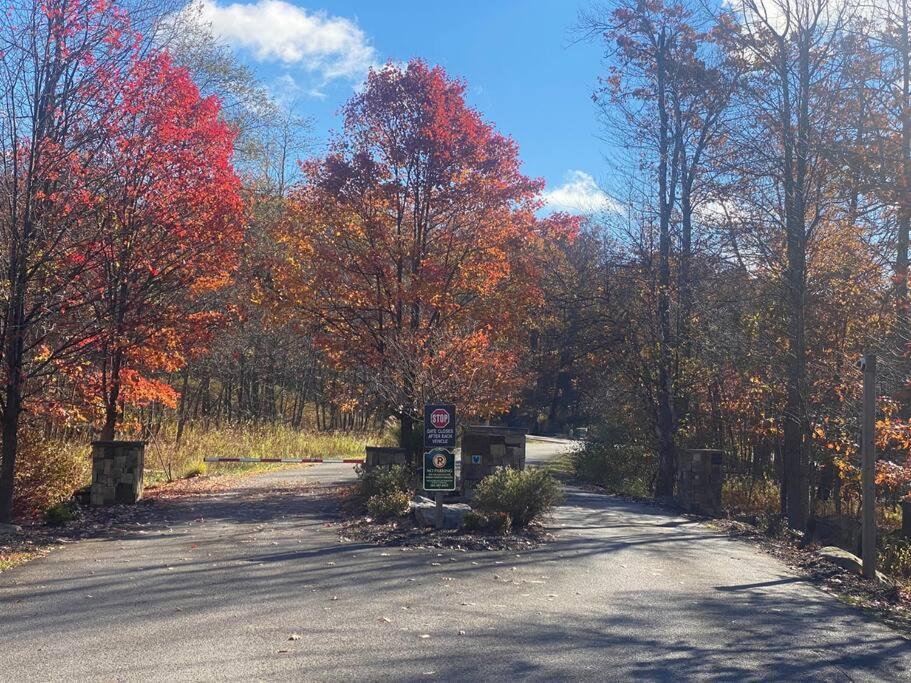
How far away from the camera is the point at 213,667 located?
5.41 meters

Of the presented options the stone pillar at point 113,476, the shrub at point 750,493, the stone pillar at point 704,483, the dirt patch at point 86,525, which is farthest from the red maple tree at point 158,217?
the shrub at point 750,493

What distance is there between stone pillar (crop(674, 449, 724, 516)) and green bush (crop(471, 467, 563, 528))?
181 inches

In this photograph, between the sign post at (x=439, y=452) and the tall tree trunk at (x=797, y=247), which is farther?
the tall tree trunk at (x=797, y=247)

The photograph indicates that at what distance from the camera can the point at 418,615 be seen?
682 centimetres

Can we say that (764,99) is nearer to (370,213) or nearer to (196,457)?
(370,213)

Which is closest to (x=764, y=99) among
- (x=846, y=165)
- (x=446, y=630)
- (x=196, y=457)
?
(x=846, y=165)

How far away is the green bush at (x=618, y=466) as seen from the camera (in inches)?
865

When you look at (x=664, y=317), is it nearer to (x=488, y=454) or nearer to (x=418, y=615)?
(x=488, y=454)

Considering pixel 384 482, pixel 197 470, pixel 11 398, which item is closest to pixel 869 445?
pixel 384 482

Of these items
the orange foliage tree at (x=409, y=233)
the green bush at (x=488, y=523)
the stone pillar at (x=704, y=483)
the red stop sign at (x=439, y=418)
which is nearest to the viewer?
the green bush at (x=488, y=523)

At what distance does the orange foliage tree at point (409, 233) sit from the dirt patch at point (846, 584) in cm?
646

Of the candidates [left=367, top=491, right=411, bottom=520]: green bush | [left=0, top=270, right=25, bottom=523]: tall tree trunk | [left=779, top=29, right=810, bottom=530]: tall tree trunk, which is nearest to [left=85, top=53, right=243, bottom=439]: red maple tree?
[left=0, top=270, right=25, bottom=523]: tall tree trunk

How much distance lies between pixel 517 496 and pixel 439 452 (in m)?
1.16

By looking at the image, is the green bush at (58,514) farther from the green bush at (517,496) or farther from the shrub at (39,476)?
the green bush at (517,496)
